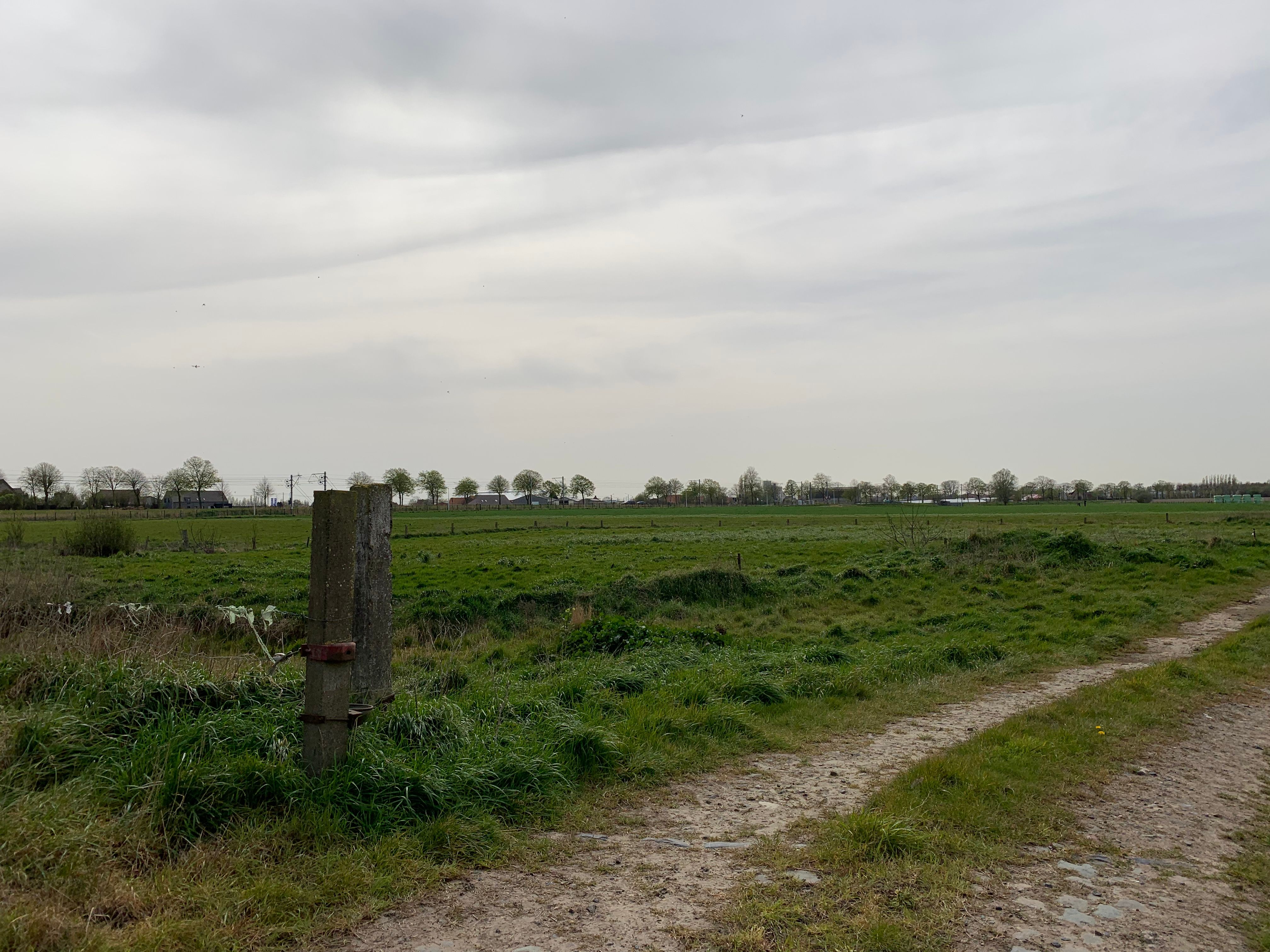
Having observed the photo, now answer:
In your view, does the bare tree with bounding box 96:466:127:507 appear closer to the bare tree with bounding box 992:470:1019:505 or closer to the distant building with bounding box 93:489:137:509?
the distant building with bounding box 93:489:137:509

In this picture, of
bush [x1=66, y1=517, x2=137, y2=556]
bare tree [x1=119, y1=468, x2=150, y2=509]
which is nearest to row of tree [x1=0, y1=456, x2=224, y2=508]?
bare tree [x1=119, y1=468, x2=150, y2=509]

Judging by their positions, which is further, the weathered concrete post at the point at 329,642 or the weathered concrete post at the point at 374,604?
the weathered concrete post at the point at 374,604

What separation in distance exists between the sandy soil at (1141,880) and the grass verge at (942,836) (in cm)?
17

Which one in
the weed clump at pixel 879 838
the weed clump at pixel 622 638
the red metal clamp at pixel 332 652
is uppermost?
the red metal clamp at pixel 332 652

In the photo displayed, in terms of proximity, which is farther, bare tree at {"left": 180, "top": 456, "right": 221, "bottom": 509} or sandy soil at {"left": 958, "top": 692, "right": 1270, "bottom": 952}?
bare tree at {"left": 180, "top": 456, "right": 221, "bottom": 509}

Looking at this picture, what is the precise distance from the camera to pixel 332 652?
5.46m

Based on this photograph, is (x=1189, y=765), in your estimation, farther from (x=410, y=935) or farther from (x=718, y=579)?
(x=718, y=579)

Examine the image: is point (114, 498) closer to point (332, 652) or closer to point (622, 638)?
point (622, 638)

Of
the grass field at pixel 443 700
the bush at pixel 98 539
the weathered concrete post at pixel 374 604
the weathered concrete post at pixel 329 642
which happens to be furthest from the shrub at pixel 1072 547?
the bush at pixel 98 539

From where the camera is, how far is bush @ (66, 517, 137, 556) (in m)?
38.8

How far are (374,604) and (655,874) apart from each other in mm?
3405

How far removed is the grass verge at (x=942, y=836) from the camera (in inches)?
170

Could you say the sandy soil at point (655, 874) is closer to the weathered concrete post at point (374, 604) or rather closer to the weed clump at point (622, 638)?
the weathered concrete post at point (374, 604)

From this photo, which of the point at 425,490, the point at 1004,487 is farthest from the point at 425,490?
the point at 1004,487
